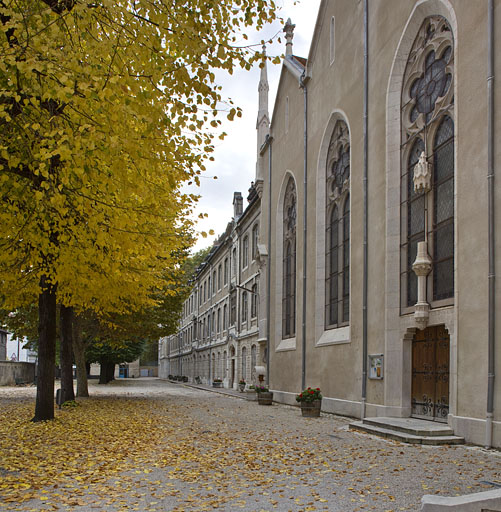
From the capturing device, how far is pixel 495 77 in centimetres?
1084

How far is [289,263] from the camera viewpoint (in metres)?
25.8

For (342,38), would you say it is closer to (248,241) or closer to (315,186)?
(315,186)

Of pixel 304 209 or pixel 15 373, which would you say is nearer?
pixel 304 209

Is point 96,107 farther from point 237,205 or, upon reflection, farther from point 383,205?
point 237,205

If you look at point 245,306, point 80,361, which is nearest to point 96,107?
point 80,361

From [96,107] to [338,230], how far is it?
41.8 ft

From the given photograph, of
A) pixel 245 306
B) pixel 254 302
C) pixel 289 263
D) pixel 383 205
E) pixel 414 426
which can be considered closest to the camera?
pixel 414 426

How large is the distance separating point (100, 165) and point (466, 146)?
704cm

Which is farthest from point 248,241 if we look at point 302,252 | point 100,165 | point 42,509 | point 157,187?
point 42,509

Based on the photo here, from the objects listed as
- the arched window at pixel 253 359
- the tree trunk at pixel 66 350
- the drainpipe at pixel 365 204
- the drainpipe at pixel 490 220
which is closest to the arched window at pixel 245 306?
the arched window at pixel 253 359

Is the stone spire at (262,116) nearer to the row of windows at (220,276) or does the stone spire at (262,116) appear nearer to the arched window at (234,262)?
the row of windows at (220,276)

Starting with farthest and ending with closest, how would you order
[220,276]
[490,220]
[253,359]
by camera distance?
1. [220,276]
2. [253,359]
3. [490,220]

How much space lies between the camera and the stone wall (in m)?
42.7

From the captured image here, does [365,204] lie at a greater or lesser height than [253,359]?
greater
